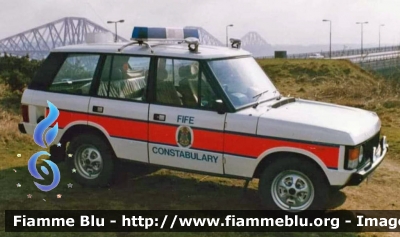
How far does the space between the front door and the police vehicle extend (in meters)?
0.01

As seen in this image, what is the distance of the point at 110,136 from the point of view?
6293mm

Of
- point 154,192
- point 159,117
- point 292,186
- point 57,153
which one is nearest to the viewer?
point 292,186

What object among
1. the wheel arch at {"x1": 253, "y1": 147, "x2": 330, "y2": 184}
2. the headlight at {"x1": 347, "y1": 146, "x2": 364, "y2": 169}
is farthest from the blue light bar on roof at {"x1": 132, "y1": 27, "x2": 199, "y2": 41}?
the headlight at {"x1": 347, "y1": 146, "x2": 364, "y2": 169}

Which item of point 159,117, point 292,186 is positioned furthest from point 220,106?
point 292,186

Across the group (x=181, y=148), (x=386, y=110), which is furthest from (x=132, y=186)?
(x=386, y=110)

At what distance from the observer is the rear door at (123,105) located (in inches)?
239

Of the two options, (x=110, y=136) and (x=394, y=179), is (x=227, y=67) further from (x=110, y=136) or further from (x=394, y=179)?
(x=394, y=179)

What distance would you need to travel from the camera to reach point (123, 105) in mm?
6145

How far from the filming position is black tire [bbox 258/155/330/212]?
5164mm

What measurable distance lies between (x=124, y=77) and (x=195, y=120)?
4.36 feet

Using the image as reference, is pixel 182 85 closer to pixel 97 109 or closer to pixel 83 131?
pixel 97 109

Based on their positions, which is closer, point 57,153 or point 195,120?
point 195,120

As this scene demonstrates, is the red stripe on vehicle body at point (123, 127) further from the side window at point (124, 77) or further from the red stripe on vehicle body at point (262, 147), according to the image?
the red stripe on vehicle body at point (262, 147)

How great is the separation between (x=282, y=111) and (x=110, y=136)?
244 centimetres
